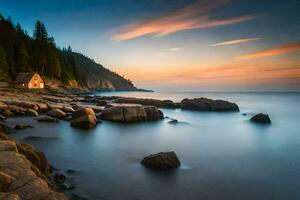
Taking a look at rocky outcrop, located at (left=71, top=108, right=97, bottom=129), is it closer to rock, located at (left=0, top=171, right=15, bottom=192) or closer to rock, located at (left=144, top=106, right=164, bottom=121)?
rock, located at (left=144, top=106, right=164, bottom=121)

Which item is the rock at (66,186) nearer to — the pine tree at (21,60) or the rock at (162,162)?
the rock at (162,162)

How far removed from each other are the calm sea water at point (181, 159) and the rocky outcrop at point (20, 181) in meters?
2.57

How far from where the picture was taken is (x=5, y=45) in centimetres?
7125

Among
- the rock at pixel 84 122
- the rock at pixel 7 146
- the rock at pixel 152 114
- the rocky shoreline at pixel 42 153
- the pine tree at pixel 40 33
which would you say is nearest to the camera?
the rocky shoreline at pixel 42 153

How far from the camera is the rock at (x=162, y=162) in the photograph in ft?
39.2

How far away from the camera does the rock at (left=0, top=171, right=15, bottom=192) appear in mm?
5730

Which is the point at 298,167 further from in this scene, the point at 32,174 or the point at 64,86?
the point at 64,86

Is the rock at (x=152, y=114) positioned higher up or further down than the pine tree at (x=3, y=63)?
further down

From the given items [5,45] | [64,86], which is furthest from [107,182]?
[64,86]

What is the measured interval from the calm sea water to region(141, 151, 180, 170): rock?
354 millimetres

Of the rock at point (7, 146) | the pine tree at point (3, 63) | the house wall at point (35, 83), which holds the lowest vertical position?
the rock at point (7, 146)

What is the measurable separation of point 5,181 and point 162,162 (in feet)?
23.7

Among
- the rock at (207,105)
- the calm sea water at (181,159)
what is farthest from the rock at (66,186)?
the rock at (207,105)

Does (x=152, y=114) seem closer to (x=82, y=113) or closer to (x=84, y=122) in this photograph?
(x=82, y=113)
